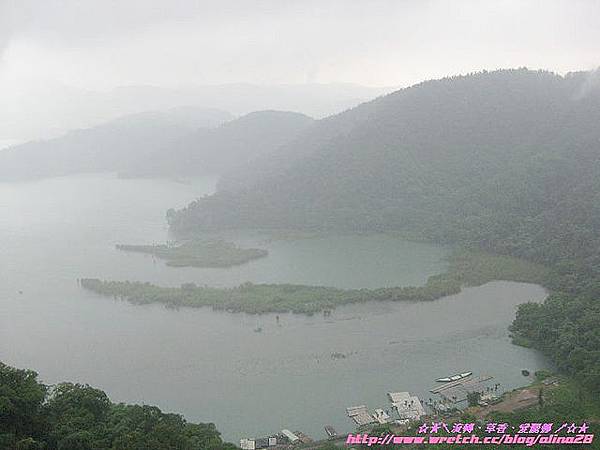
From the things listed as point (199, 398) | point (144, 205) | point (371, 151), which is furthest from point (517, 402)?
point (144, 205)

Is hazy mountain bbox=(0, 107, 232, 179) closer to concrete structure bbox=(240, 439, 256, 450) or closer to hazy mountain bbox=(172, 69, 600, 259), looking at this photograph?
hazy mountain bbox=(172, 69, 600, 259)

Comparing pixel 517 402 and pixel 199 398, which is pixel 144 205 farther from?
pixel 517 402

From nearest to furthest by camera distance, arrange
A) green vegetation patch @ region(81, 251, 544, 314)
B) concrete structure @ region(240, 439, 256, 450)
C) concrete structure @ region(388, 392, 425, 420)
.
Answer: concrete structure @ region(240, 439, 256, 450)
concrete structure @ region(388, 392, 425, 420)
green vegetation patch @ region(81, 251, 544, 314)

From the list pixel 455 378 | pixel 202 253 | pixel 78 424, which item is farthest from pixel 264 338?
pixel 202 253

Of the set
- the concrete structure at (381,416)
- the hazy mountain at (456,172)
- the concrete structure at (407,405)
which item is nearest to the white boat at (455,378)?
the concrete structure at (407,405)

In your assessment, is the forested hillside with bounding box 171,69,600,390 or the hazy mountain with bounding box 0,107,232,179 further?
the hazy mountain with bounding box 0,107,232,179

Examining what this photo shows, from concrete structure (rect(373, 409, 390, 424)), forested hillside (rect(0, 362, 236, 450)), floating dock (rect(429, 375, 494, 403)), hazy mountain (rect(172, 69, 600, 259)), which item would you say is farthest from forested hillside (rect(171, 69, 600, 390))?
forested hillside (rect(0, 362, 236, 450))
